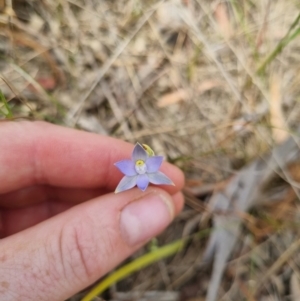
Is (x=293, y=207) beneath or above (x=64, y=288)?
above

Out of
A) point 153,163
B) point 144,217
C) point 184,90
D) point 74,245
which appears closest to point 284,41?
point 184,90

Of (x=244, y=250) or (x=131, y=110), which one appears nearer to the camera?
(x=244, y=250)

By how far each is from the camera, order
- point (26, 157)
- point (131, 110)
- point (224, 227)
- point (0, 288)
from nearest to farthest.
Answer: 1. point (0, 288)
2. point (26, 157)
3. point (224, 227)
4. point (131, 110)

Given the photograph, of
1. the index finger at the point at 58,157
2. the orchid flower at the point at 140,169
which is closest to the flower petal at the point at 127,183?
the orchid flower at the point at 140,169

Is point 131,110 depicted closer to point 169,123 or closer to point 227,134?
point 169,123

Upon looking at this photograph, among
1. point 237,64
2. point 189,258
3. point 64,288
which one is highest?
point 237,64

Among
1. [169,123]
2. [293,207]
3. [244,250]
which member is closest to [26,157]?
[169,123]

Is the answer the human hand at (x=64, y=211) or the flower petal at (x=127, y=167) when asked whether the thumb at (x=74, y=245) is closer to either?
the human hand at (x=64, y=211)
